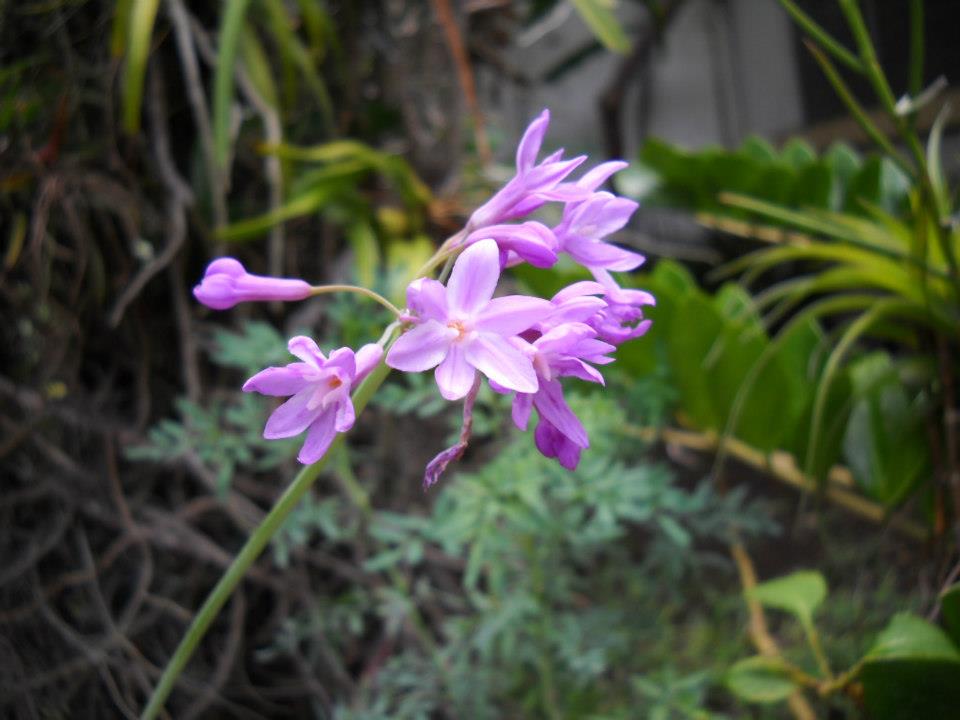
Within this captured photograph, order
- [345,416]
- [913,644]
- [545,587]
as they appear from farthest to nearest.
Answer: [545,587] → [913,644] → [345,416]

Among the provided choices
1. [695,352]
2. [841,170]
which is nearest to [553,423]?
[695,352]

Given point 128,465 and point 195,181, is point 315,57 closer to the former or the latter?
point 195,181

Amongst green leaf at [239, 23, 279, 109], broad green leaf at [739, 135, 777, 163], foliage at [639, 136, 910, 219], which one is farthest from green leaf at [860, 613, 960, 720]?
green leaf at [239, 23, 279, 109]

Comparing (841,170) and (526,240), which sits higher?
(526,240)

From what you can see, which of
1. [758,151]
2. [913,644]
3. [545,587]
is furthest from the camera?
[758,151]

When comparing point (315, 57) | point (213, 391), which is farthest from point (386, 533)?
point (315, 57)

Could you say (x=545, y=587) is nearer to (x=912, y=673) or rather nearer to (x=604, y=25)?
(x=912, y=673)

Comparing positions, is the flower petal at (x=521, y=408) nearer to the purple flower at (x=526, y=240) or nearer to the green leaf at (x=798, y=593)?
the purple flower at (x=526, y=240)
